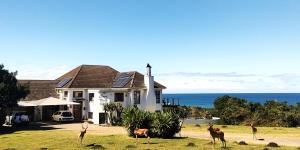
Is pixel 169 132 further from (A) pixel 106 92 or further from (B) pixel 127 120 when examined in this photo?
(A) pixel 106 92

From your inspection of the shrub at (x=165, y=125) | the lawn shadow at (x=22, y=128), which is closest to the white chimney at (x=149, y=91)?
the lawn shadow at (x=22, y=128)

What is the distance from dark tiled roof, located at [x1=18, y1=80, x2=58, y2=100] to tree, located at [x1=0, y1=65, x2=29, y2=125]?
1310 cm

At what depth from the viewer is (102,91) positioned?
59.0 m

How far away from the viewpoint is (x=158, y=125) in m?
35.9

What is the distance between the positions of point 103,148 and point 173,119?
392 inches

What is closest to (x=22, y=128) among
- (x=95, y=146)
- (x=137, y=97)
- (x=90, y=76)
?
(x=137, y=97)

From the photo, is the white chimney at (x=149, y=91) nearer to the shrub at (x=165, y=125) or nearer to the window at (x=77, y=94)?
the window at (x=77, y=94)

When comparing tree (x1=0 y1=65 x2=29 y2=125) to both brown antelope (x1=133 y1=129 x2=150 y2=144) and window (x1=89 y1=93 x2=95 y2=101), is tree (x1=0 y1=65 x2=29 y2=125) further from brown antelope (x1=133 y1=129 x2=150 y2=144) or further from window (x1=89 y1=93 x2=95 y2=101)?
brown antelope (x1=133 y1=129 x2=150 y2=144)

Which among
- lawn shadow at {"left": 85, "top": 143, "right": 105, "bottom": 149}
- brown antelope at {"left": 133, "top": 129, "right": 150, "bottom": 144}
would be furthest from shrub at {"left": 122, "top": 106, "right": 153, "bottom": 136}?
lawn shadow at {"left": 85, "top": 143, "right": 105, "bottom": 149}

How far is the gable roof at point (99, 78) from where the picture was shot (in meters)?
62.2

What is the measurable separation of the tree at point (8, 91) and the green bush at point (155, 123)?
1782 cm

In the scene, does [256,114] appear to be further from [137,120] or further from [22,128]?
[22,128]

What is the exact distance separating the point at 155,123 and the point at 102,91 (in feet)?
79.0

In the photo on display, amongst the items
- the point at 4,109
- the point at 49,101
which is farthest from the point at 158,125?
the point at 49,101
